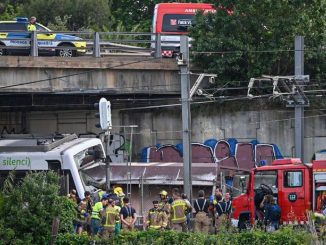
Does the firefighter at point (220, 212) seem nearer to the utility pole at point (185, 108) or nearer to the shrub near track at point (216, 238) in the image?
the utility pole at point (185, 108)

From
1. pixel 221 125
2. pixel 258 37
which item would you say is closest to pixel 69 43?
pixel 221 125

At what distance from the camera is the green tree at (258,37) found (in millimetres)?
38031

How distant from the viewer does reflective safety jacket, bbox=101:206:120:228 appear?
25.9 meters

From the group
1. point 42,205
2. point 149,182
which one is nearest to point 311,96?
point 149,182

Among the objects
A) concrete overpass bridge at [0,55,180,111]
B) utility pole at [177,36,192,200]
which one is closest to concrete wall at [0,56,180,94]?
concrete overpass bridge at [0,55,180,111]

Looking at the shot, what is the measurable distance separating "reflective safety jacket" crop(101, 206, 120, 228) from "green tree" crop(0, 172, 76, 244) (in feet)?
4.28

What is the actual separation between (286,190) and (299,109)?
21.4 ft

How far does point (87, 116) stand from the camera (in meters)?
40.7

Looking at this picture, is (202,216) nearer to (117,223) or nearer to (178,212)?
(178,212)

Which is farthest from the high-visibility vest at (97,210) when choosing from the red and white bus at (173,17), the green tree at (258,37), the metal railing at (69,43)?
the red and white bus at (173,17)

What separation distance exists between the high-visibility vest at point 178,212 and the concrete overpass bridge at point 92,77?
11689 millimetres

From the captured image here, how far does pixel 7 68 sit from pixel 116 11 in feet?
80.9

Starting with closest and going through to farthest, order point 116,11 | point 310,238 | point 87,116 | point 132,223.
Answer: point 310,238 → point 132,223 → point 87,116 → point 116,11

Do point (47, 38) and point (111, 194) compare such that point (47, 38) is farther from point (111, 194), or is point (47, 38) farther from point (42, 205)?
point (42, 205)
